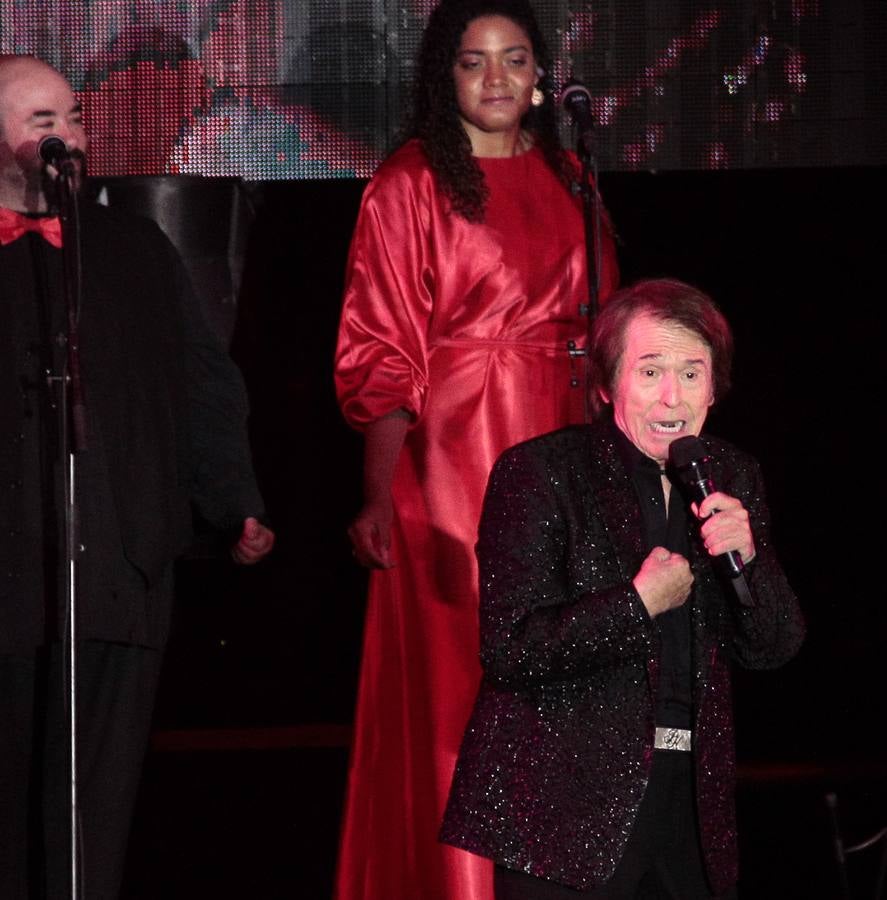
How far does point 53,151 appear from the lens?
3.03 meters

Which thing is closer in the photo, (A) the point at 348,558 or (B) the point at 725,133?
(B) the point at 725,133

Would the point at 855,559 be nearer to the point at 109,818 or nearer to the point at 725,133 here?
the point at 725,133

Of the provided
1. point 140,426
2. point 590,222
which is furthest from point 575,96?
point 140,426

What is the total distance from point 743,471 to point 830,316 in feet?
8.89

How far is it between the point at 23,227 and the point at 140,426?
394 millimetres

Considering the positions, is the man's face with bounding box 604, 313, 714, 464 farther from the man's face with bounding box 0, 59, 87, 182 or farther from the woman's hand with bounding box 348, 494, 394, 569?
the man's face with bounding box 0, 59, 87, 182

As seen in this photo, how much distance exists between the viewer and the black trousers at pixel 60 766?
118 inches

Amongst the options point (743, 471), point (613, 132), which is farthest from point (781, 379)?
point (743, 471)

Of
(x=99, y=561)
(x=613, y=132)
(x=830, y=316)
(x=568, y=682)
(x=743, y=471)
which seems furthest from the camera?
(x=830, y=316)

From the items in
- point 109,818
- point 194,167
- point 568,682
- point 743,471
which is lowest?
point 109,818

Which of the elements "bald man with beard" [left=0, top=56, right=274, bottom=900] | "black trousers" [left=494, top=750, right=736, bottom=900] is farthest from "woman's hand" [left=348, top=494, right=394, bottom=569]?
"black trousers" [left=494, top=750, right=736, bottom=900]

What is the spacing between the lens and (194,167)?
4.92 metres

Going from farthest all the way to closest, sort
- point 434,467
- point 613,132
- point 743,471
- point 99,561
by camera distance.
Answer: point 613,132
point 434,467
point 99,561
point 743,471

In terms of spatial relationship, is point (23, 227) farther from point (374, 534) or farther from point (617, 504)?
point (617, 504)
